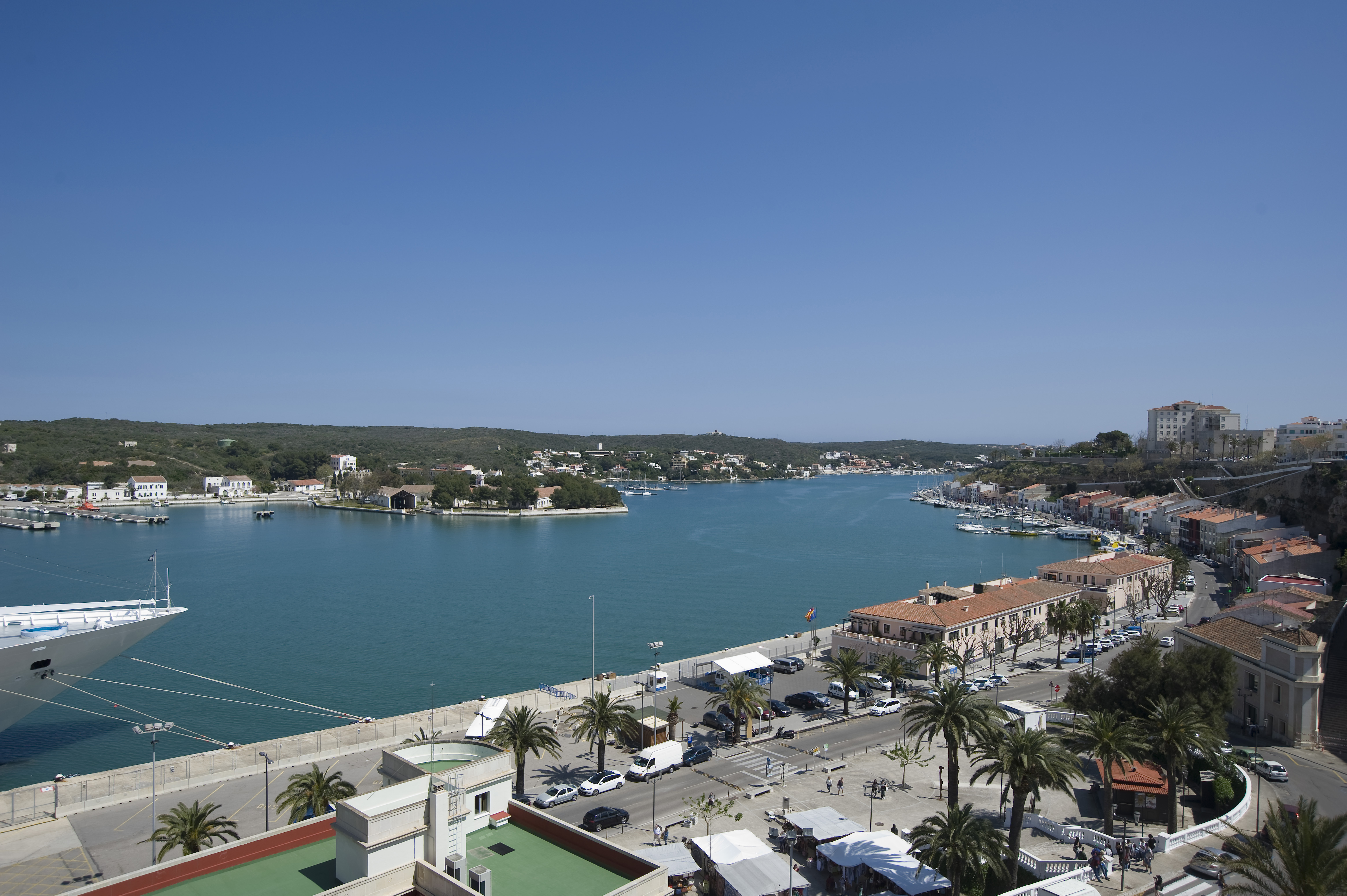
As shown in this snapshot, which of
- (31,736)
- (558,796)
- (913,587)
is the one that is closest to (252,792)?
(558,796)

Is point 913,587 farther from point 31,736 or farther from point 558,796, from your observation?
point 31,736

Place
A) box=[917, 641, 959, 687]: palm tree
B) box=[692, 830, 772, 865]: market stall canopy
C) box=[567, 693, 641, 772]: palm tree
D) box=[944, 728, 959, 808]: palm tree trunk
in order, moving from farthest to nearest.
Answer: box=[917, 641, 959, 687]: palm tree, box=[567, 693, 641, 772]: palm tree, box=[944, 728, 959, 808]: palm tree trunk, box=[692, 830, 772, 865]: market stall canopy

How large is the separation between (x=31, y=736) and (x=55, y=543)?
60007 mm

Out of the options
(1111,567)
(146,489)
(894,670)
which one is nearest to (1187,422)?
(1111,567)

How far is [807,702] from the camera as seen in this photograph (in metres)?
24.6

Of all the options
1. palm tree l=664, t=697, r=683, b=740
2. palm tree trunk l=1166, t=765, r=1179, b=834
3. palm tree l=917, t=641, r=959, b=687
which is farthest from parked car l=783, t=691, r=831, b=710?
palm tree trunk l=1166, t=765, r=1179, b=834

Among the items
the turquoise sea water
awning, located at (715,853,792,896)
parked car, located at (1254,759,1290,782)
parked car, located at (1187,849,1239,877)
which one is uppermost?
parked car, located at (1187,849,1239,877)

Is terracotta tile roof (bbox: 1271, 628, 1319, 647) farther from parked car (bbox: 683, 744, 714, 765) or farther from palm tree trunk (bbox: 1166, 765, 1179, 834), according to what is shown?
parked car (bbox: 683, 744, 714, 765)

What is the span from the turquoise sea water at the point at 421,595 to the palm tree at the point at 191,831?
1044 centimetres

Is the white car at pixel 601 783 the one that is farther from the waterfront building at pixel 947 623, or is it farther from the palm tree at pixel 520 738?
the waterfront building at pixel 947 623

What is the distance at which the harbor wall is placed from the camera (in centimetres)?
1723

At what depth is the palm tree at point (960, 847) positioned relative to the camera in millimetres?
11961

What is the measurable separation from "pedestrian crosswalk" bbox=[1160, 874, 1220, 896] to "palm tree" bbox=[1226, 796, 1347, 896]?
164 centimetres

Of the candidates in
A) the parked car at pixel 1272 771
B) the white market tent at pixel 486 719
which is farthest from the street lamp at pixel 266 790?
the parked car at pixel 1272 771
